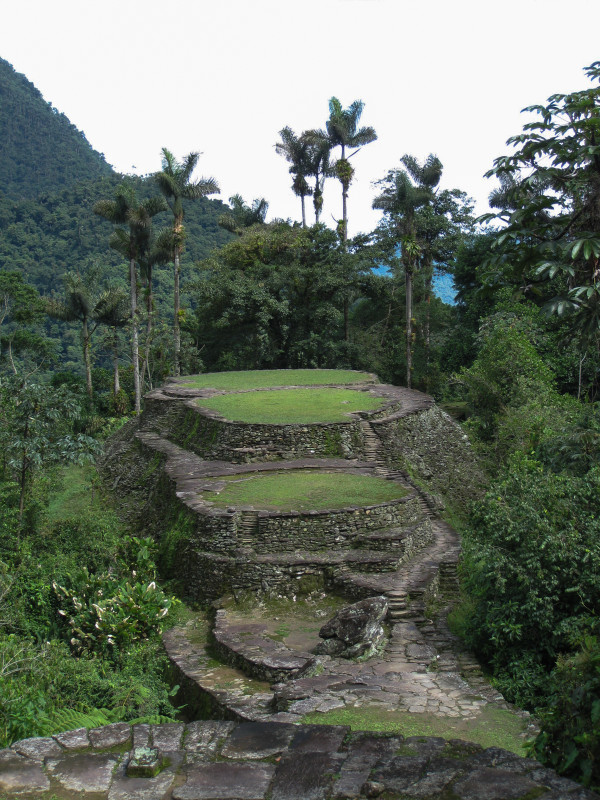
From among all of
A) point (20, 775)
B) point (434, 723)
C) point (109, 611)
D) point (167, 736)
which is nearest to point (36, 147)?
point (109, 611)

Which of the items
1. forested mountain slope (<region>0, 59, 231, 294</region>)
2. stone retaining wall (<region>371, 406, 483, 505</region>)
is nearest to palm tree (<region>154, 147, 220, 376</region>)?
stone retaining wall (<region>371, 406, 483, 505</region>)

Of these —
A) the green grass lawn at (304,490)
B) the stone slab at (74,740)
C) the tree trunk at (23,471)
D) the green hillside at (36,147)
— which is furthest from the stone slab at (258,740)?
the green hillside at (36,147)

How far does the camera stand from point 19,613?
8922mm

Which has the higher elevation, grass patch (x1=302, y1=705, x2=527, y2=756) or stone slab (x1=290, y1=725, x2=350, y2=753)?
stone slab (x1=290, y1=725, x2=350, y2=753)

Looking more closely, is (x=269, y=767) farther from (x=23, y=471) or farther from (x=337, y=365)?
(x=337, y=365)

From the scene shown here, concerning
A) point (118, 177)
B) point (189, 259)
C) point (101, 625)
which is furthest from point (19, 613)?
point (118, 177)

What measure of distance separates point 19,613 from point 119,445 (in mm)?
10573

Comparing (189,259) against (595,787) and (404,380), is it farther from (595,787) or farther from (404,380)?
(595,787)

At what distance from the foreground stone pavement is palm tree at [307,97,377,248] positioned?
92.8ft

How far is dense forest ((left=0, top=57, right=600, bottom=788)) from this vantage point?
589 centimetres

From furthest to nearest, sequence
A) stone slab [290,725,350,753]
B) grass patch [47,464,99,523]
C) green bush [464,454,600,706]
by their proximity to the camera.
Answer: grass patch [47,464,99,523] → green bush [464,454,600,706] → stone slab [290,725,350,753]

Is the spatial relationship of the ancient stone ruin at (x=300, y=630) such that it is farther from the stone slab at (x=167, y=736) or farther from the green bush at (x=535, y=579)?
the green bush at (x=535, y=579)

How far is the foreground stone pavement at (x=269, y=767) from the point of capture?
3648 millimetres

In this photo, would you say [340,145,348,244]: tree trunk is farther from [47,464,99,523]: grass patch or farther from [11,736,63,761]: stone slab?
[11,736,63,761]: stone slab
